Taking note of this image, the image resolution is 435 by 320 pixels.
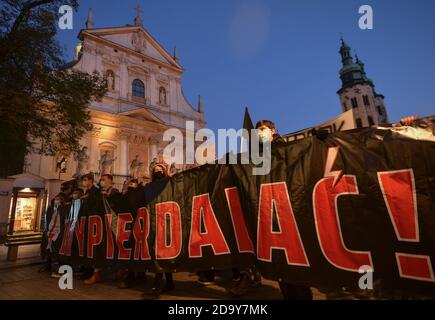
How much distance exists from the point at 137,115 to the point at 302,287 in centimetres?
2724

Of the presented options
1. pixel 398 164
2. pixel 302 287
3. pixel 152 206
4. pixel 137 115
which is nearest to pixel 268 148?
pixel 398 164

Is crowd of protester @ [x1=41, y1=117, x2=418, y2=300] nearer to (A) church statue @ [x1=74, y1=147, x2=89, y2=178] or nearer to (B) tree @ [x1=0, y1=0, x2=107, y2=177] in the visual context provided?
(B) tree @ [x1=0, y1=0, x2=107, y2=177]

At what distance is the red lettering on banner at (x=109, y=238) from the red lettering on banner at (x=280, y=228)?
2881 millimetres

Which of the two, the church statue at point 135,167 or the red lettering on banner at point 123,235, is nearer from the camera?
the red lettering on banner at point 123,235

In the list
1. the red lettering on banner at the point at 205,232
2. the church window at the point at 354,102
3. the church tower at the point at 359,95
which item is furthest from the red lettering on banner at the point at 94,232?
the church window at the point at 354,102

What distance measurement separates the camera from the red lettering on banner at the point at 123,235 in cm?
412

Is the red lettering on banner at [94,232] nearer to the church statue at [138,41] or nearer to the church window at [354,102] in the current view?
the church statue at [138,41]

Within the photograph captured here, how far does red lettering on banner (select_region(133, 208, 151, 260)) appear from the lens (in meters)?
3.85

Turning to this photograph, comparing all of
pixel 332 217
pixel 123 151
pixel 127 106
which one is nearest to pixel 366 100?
pixel 127 106

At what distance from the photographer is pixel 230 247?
10.1 feet

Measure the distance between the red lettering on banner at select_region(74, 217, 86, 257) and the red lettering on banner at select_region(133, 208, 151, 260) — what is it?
5.36ft

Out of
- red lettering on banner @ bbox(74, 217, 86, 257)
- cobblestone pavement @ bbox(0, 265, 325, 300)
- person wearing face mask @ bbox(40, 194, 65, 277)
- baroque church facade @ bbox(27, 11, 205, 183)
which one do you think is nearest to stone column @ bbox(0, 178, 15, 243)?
baroque church facade @ bbox(27, 11, 205, 183)
